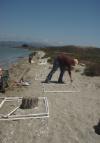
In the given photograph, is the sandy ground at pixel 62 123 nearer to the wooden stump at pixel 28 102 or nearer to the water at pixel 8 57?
the wooden stump at pixel 28 102

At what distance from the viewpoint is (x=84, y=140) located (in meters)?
5.61

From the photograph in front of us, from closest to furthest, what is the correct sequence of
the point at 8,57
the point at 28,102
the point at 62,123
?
the point at 62,123 → the point at 28,102 → the point at 8,57

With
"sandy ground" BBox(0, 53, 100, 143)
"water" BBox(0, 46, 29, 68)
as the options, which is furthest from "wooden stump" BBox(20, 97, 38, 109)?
"water" BBox(0, 46, 29, 68)

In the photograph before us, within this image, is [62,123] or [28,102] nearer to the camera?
[62,123]

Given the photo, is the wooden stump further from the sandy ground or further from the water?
the water

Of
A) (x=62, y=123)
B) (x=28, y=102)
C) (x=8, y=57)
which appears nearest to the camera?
(x=62, y=123)

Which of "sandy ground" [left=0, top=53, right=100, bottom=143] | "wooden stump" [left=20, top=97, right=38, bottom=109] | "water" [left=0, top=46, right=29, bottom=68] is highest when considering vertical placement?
"wooden stump" [left=20, top=97, right=38, bottom=109]

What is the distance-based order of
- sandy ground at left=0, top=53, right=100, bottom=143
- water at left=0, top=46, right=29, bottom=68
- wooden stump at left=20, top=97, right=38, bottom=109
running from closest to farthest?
sandy ground at left=0, top=53, right=100, bottom=143, wooden stump at left=20, top=97, right=38, bottom=109, water at left=0, top=46, right=29, bottom=68

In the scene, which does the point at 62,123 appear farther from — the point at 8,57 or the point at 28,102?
the point at 8,57

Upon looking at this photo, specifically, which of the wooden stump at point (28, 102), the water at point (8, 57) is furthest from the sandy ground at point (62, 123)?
the water at point (8, 57)

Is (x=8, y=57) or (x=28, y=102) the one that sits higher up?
(x=28, y=102)

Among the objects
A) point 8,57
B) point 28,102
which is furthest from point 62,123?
point 8,57

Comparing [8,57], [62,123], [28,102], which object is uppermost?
[28,102]

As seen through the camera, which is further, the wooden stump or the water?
the water
